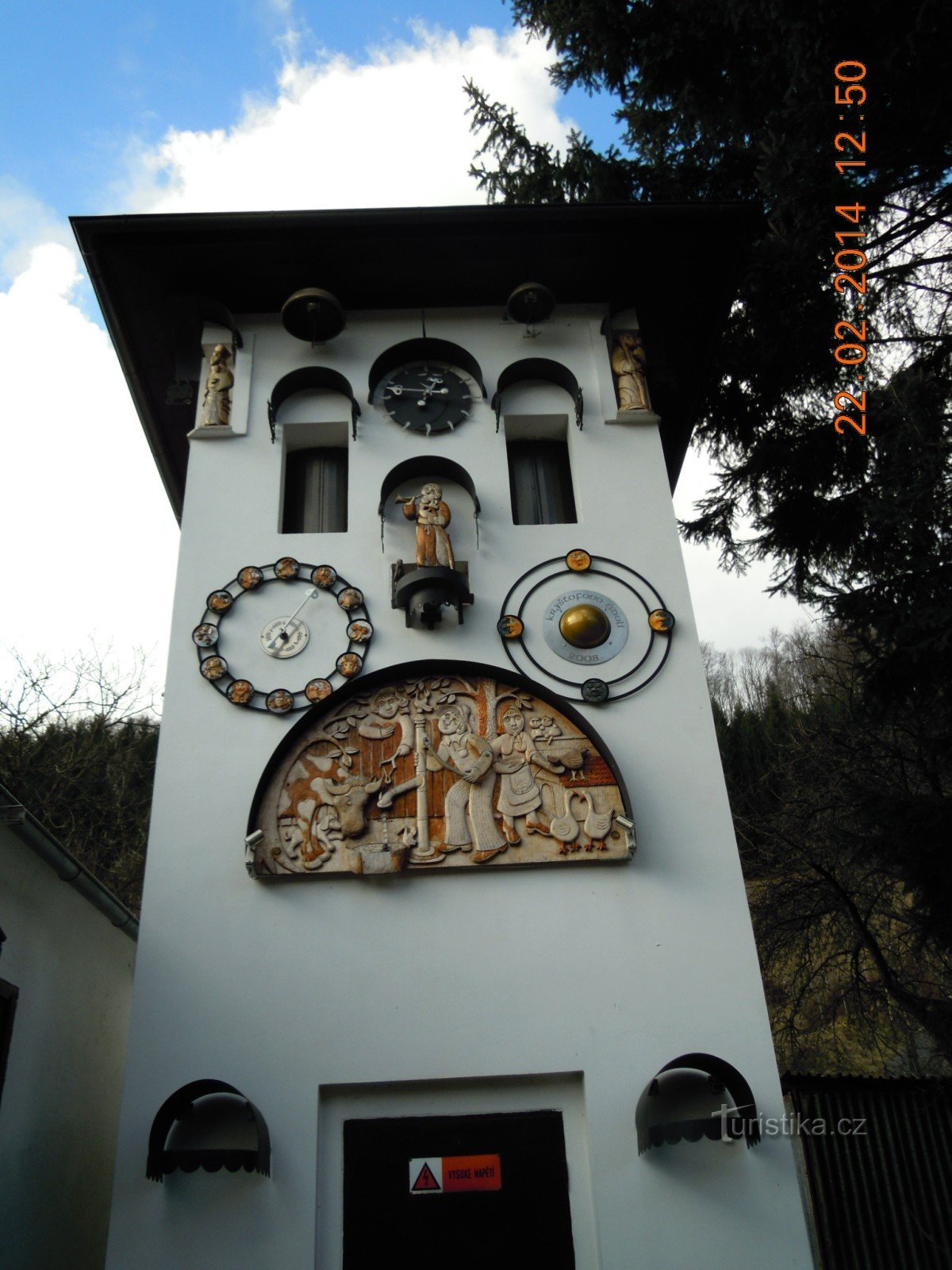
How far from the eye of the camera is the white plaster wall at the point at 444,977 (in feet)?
18.9

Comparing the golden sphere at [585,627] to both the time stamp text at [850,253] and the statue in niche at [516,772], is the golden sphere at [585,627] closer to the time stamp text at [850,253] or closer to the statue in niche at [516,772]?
the statue in niche at [516,772]

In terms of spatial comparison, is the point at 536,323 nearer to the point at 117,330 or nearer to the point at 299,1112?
the point at 117,330

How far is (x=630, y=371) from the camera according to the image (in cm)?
900

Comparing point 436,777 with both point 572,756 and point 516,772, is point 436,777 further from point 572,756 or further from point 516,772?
point 572,756

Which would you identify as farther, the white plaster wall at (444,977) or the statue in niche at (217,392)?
the statue in niche at (217,392)

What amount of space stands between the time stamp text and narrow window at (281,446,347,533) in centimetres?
440

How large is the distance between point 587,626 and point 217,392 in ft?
12.6

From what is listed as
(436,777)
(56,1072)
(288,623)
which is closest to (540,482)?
(288,623)

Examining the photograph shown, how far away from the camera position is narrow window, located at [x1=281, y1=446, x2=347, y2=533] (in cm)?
870

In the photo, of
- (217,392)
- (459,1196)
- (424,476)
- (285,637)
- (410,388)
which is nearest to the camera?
(459,1196)

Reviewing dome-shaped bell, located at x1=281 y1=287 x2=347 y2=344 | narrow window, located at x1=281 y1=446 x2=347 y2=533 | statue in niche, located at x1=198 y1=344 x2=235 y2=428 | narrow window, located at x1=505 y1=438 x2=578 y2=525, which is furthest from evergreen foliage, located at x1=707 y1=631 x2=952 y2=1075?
statue in niche, located at x1=198 y1=344 x2=235 y2=428

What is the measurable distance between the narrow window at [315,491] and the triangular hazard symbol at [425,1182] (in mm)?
4814

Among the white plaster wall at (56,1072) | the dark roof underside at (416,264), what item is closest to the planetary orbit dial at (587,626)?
the dark roof underside at (416,264)

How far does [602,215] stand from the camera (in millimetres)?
8797
